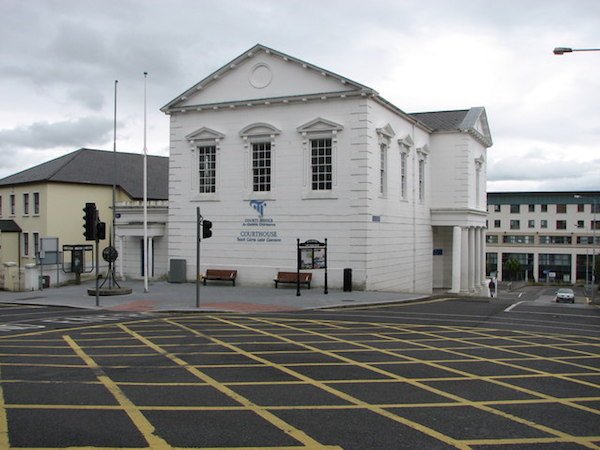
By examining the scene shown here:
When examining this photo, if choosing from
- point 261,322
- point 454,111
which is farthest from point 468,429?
point 454,111

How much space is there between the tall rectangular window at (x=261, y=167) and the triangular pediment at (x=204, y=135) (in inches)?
77.1

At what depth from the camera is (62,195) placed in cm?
4088

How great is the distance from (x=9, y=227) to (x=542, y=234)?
270 feet

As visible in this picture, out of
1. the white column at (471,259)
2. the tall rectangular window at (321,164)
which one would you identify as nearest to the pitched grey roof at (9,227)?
the tall rectangular window at (321,164)

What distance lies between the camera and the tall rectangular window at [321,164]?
90.1ft

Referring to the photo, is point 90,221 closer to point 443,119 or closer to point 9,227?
point 443,119

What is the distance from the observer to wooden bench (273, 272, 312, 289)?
26875 millimetres

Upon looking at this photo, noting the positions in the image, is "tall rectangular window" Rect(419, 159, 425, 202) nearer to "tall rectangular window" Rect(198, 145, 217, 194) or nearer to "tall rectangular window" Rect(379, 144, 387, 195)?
"tall rectangular window" Rect(379, 144, 387, 195)

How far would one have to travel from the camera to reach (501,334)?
1523cm

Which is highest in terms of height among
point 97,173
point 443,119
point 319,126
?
point 443,119

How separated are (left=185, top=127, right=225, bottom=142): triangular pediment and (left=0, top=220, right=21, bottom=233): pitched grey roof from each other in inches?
768

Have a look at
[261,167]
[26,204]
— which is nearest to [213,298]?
[261,167]

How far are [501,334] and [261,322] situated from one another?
6.48 metres

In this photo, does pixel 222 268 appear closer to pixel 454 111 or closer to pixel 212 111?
pixel 212 111
